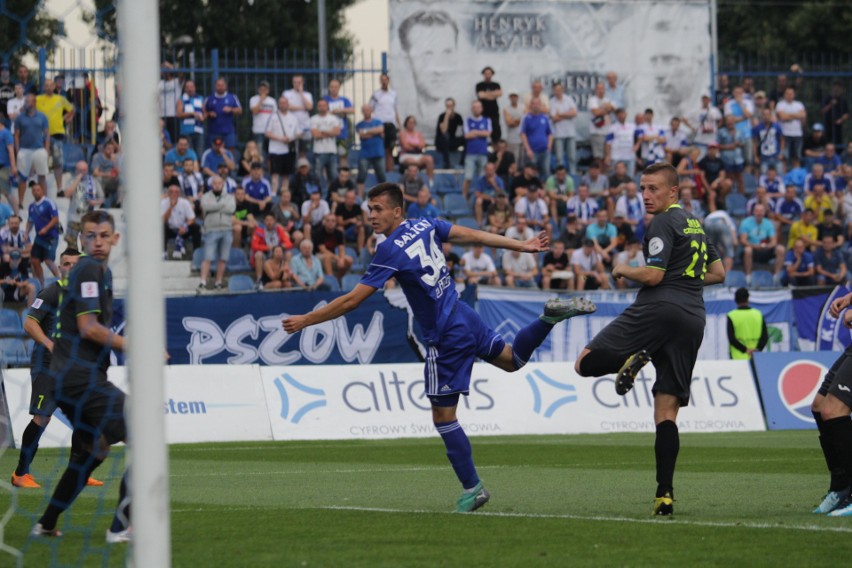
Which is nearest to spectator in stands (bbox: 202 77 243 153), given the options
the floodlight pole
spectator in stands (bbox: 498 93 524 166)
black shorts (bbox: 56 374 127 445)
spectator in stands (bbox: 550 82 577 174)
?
spectator in stands (bbox: 498 93 524 166)

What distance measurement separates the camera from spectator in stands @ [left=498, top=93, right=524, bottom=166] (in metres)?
28.6

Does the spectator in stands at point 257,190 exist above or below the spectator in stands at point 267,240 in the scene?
above

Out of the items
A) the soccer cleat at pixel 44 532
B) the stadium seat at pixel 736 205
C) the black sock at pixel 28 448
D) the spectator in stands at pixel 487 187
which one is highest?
the spectator in stands at pixel 487 187

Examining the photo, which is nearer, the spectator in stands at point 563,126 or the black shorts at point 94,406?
the black shorts at point 94,406

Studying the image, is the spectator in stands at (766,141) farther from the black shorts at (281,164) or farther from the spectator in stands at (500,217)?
the black shorts at (281,164)

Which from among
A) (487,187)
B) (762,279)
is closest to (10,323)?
(487,187)

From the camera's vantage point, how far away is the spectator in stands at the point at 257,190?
24.9 meters

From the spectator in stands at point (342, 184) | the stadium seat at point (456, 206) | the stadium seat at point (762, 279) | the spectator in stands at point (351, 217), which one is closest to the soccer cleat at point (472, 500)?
the spectator in stands at point (351, 217)

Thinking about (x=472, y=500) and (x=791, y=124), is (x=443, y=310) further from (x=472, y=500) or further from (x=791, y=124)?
(x=791, y=124)

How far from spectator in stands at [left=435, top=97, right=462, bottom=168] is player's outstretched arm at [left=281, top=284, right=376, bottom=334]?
19.1 m

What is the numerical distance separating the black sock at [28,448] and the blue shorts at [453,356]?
4406 millimetres

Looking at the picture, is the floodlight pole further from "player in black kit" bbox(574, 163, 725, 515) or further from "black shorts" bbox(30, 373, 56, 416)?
"black shorts" bbox(30, 373, 56, 416)

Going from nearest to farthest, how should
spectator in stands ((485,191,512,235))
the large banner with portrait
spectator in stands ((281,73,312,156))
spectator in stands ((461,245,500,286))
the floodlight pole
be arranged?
1. the floodlight pole
2. spectator in stands ((461,245,500,286))
3. spectator in stands ((485,191,512,235))
4. spectator in stands ((281,73,312,156))
5. the large banner with portrait

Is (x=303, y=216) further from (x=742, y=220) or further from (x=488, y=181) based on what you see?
(x=742, y=220)
